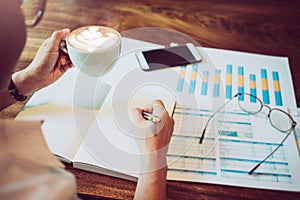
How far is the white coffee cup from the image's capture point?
2.67 feet

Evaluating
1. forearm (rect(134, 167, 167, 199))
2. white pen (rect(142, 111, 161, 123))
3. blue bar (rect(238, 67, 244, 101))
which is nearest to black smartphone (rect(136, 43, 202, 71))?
blue bar (rect(238, 67, 244, 101))

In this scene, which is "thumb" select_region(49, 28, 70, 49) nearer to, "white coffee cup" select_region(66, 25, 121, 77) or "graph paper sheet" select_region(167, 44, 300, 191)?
"white coffee cup" select_region(66, 25, 121, 77)

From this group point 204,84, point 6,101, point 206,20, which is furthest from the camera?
point 206,20

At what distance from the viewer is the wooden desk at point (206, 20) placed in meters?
1.10

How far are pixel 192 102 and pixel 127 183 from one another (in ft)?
0.86

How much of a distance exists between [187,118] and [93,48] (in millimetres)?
253

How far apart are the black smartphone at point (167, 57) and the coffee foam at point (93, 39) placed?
0.16 m

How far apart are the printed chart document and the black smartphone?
2 cm

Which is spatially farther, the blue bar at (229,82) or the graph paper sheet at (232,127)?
the blue bar at (229,82)

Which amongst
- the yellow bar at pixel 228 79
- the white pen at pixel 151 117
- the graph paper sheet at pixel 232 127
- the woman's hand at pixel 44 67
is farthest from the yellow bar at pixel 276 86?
the woman's hand at pixel 44 67

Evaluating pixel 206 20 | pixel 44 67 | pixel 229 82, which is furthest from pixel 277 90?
pixel 44 67

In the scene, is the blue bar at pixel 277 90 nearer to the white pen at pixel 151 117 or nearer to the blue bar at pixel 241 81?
the blue bar at pixel 241 81

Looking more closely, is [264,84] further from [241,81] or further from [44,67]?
[44,67]

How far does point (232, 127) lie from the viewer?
0.88 m
